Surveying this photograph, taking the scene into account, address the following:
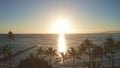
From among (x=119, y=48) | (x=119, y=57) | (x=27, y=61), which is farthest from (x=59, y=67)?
(x=119, y=57)

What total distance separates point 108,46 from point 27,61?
29.0 m

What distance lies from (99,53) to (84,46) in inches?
407

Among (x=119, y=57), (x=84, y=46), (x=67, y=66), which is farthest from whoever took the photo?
(x=119, y=57)

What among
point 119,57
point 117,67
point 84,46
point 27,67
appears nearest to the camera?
point 27,67

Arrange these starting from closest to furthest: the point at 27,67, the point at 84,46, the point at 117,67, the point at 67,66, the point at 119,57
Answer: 1. the point at 27,67
2. the point at 84,46
3. the point at 117,67
4. the point at 67,66
5. the point at 119,57

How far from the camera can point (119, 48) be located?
266 feet

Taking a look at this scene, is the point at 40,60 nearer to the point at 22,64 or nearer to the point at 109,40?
the point at 22,64

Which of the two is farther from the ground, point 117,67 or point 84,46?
point 84,46

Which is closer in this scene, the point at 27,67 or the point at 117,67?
the point at 27,67

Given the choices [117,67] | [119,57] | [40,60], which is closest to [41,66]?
[40,60]

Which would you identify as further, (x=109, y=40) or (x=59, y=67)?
(x=59, y=67)

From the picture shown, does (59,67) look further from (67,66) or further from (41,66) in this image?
(41,66)

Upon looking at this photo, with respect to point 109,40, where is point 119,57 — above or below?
below

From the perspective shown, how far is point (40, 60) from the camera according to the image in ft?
272
